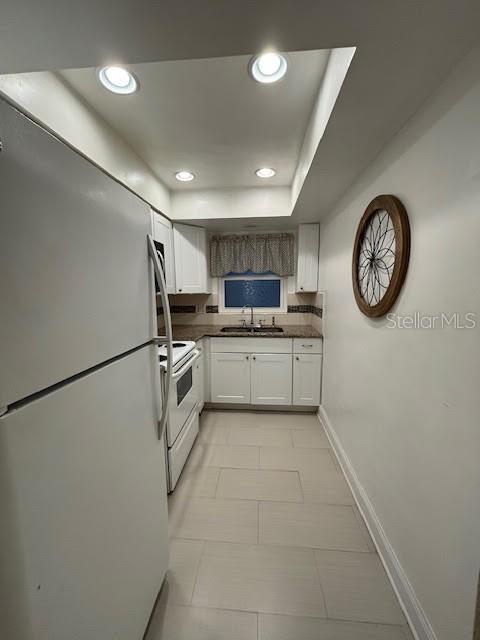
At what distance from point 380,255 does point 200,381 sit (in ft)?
6.75

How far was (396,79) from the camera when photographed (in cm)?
92

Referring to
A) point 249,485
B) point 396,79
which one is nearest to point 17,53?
point 396,79

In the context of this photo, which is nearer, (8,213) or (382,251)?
(8,213)

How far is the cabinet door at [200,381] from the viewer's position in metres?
2.60

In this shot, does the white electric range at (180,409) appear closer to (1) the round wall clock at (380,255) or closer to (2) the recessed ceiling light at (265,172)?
(1) the round wall clock at (380,255)

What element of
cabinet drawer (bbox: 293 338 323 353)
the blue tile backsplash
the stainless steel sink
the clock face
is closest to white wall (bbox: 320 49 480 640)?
the clock face

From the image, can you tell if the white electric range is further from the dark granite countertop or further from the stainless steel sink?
the stainless steel sink

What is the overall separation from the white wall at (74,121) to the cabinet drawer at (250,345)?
1.66 meters

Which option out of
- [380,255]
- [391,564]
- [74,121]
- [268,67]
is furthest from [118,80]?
[391,564]

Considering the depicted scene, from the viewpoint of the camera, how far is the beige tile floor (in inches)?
42.7

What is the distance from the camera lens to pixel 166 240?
2705mm

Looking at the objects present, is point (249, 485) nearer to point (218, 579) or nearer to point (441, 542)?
point (218, 579)

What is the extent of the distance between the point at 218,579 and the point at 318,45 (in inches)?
87.7

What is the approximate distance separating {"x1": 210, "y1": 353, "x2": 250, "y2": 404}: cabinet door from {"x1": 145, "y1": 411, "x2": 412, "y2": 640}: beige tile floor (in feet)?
2.57
